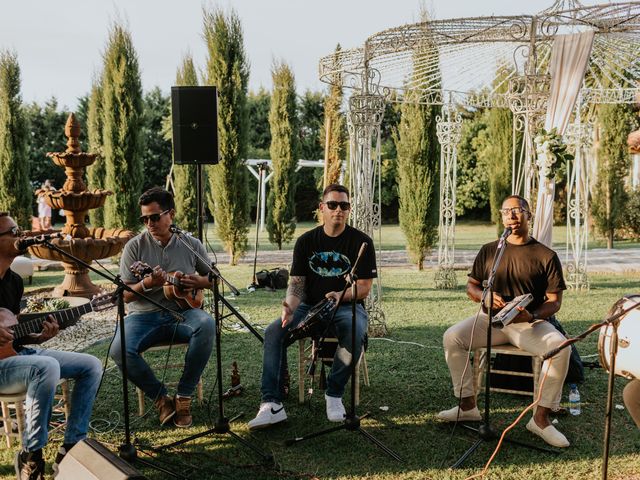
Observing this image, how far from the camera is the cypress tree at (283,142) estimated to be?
45.8 ft

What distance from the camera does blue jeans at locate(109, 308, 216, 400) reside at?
3895 millimetres

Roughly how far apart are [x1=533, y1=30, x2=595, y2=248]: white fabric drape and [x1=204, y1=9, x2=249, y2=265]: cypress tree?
6777 millimetres

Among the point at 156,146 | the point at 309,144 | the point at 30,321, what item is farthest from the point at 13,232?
the point at 156,146

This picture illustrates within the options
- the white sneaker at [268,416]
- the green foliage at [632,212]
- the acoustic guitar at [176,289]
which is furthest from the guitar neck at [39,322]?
the green foliage at [632,212]

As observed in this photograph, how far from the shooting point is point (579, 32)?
638 cm

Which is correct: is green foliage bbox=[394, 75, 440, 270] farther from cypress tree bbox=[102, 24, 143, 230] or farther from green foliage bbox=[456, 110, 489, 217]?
green foliage bbox=[456, 110, 489, 217]

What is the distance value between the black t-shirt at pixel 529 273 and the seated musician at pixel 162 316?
208 centimetres

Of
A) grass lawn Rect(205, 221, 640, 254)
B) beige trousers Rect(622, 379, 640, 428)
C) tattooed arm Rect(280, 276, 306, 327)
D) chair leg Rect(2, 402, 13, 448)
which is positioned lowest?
grass lawn Rect(205, 221, 640, 254)

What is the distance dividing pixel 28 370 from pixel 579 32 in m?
6.25

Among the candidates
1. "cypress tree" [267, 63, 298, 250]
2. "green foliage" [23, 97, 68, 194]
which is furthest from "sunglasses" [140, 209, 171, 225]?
"green foliage" [23, 97, 68, 194]

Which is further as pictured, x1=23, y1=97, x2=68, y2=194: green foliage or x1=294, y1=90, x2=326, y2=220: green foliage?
x1=294, y1=90, x2=326, y2=220: green foliage

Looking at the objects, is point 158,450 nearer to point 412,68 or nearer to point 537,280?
point 537,280

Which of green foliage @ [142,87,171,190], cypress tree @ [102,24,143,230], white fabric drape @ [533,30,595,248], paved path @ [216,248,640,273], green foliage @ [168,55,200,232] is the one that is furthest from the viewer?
green foliage @ [142,87,171,190]

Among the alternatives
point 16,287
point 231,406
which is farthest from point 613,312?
point 16,287
